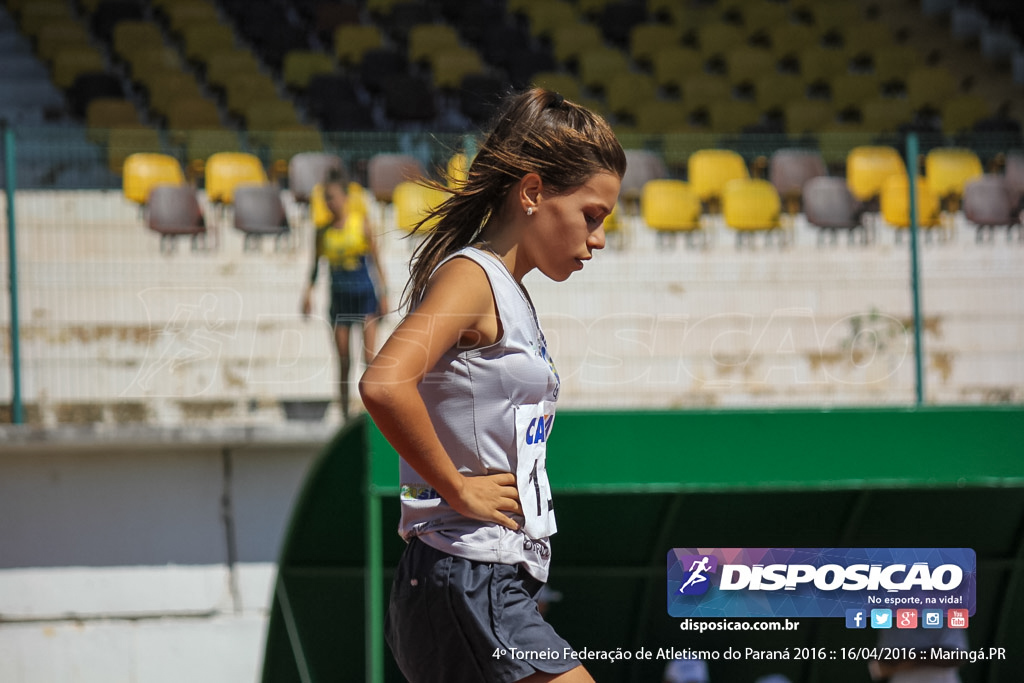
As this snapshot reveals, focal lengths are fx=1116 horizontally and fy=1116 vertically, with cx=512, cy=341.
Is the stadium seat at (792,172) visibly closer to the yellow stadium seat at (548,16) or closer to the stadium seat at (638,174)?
the stadium seat at (638,174)

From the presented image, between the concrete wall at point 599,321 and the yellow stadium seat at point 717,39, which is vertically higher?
the yellow stadium seat at point 717,39

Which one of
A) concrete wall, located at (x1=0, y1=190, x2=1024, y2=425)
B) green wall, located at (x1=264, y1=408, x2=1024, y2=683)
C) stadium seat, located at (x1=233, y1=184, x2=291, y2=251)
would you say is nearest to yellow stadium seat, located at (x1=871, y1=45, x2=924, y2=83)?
concrete wall, located at (x1=0, y1=190, x2=1024, y2=425)

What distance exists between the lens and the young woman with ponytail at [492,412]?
1.53m

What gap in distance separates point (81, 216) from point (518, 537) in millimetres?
4577

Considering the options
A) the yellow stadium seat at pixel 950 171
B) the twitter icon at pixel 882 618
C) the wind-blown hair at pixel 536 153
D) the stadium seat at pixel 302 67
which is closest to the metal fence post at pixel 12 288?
the wind-blown hair at pixel 536 153

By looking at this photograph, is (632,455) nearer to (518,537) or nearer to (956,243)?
(518,537)

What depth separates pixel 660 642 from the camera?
89.7 inches

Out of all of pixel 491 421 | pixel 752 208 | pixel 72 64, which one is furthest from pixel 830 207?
pixel 72 64

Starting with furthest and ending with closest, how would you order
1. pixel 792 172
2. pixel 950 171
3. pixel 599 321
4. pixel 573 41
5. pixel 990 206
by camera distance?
pixel 573 41 → pixel 792 172 → pixel 990 206 → pixel 950 171 → pixel 599 321

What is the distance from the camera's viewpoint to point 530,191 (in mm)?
1657

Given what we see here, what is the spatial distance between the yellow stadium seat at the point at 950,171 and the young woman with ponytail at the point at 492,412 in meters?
4.99

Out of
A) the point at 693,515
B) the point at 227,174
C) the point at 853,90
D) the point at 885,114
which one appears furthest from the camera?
the point at 853,90

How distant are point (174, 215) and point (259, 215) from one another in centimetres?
51

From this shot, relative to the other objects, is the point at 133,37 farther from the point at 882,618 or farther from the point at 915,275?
the point at 882,618
